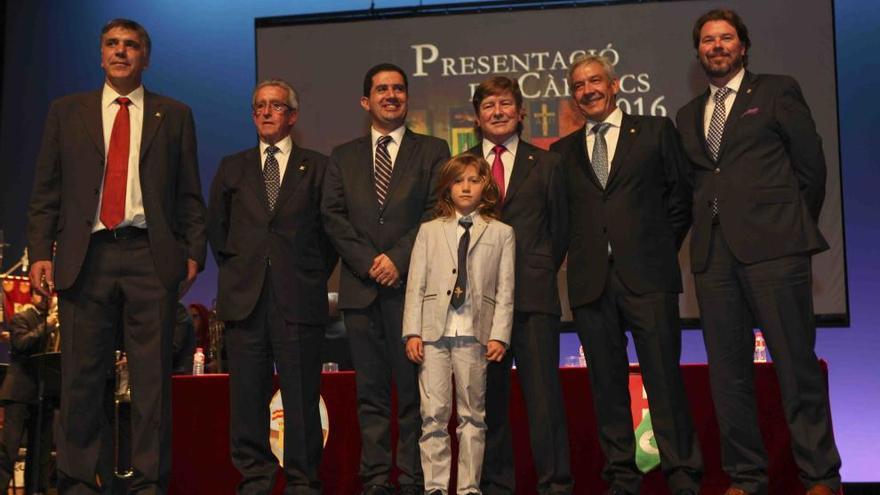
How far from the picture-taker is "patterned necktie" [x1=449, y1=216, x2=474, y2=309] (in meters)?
3.85

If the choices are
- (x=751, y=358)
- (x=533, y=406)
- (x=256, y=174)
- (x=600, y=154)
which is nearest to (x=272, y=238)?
(x=256, y=174)

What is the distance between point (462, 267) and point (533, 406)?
60cm

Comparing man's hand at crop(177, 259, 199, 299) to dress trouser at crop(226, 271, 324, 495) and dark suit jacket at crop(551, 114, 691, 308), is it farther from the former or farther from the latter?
dark suit jacket at crop(551, 114, 691, 308)

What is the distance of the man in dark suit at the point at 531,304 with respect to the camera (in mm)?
3865

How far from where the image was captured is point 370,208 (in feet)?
13.7

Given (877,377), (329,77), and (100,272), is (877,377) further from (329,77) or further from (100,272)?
(100,272)

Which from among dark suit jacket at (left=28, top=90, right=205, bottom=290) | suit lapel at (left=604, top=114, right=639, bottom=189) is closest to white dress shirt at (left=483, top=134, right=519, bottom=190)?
suit lapel at (left=604, top=114, right=639, bottom=189)

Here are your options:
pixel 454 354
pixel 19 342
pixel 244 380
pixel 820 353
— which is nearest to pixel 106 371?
pixel 244 380

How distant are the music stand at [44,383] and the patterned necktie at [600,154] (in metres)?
3.39

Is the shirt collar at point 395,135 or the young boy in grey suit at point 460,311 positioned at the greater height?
the shirt collar at point 395,135

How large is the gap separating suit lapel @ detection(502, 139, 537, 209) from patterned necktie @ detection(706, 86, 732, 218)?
2.28 feet

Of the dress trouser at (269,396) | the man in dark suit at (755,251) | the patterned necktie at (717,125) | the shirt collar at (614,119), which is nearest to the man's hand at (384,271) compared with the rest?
the dress trouser at (269,396)

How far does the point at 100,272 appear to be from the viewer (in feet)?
11.6

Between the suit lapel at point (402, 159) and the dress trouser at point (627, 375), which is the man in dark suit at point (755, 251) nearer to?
the dress trouser at point (627, 375)
